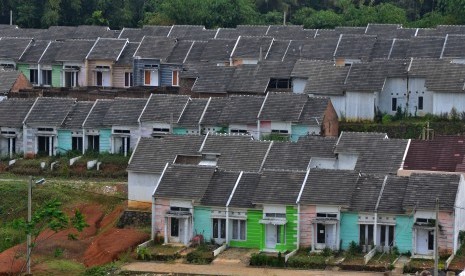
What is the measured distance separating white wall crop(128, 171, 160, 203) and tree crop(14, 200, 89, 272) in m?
3.08

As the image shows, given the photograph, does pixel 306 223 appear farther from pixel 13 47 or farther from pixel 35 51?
pixel 13 47

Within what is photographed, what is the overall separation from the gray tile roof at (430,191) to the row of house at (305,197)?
0.04 meters

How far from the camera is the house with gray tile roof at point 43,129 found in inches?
2538

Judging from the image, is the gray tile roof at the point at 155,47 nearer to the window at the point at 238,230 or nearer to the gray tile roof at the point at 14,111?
the gray tile roof at the point at 14,111

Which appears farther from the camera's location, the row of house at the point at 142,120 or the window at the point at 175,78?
the window at the point at 175,78

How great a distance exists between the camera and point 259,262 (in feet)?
165

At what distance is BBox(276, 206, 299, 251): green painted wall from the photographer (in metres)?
51.8

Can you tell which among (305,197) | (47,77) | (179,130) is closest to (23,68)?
(47,77)

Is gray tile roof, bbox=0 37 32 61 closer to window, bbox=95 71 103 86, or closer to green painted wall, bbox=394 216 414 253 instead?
window, bbox=95 71 103 86

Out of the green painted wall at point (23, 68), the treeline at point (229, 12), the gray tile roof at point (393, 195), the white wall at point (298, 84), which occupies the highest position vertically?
the treeline at point (229, 12)

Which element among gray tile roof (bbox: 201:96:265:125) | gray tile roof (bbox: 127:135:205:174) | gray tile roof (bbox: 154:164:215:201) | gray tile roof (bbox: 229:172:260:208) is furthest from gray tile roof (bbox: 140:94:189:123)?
gray tile roof (bbox: 229:172:260:208)

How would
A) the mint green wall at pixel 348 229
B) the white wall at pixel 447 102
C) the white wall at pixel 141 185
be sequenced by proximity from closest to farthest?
the mint green wall at pixel 348 229 → the white wall at pixel 141 185 → the white wall at pixel 447 102

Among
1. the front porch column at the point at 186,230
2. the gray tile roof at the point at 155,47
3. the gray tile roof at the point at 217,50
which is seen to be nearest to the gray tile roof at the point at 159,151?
the front porch column at the point at 186,230

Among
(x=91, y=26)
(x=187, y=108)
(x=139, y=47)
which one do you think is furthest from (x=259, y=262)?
(x=91, y=26)
